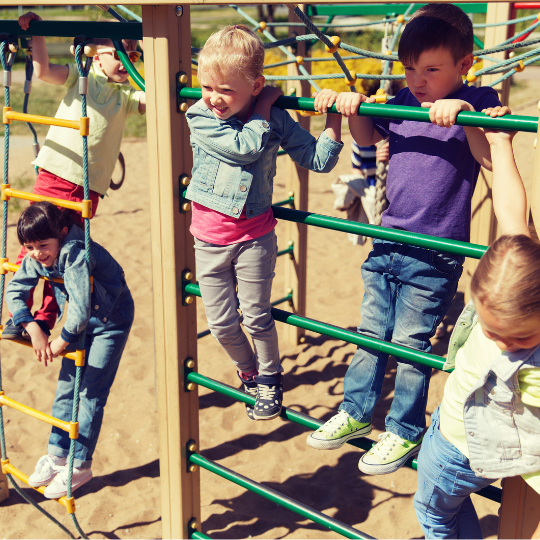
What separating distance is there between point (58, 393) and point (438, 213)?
173 cm

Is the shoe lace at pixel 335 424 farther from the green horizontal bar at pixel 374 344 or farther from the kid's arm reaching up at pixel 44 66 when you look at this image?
the kid's arm reaching up at pixel 44 66

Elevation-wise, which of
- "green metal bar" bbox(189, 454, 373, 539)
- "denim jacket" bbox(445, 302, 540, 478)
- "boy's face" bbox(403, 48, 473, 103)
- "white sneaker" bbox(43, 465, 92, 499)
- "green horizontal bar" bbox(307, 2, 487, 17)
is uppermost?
"green horizontal bar" bbox(307, 2, 487, 17)

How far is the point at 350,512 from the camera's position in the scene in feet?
9.40

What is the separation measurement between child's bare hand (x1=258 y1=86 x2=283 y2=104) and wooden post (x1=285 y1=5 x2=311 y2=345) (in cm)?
198

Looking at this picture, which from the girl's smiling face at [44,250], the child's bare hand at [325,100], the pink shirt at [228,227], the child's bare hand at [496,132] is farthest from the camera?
the girl's smiling face at [44,250]

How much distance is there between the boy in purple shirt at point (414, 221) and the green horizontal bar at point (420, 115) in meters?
0.05

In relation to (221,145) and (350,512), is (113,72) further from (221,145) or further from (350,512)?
(350,512)

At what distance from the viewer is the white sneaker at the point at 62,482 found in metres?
2.58

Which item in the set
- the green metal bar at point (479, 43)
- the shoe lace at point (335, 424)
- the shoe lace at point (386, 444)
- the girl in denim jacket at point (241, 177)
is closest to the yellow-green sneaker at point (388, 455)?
the shoe lace at point (386, 444)

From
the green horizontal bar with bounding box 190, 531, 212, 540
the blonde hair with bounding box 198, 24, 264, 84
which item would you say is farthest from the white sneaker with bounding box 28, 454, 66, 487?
the blonde hair with bounding box 198, 24, 264, 84

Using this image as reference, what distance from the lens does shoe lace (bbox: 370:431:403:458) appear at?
72.9 inches

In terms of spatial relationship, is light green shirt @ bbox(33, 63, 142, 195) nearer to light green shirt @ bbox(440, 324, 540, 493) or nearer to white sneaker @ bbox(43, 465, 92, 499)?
white sneaker @ bbox(43, 465, 92, 499)

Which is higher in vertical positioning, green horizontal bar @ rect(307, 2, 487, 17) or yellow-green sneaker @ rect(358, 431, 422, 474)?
green horizontal bar @ rect(307, 2, 487, 17)

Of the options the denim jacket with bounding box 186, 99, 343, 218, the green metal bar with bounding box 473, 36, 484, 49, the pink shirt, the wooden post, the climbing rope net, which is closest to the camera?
the denim jacket with bounding box 186, 99, 343, 218
